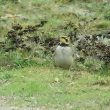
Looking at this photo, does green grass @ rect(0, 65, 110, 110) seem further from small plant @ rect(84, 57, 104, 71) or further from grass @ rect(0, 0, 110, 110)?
small plant @ rect(84, 57, 104, 71)

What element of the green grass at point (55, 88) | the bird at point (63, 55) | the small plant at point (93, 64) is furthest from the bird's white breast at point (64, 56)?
the small plant at point (93, 64)

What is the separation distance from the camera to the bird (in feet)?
40.0

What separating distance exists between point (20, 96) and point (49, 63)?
7.97 ft

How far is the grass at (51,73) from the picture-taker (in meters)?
10.1

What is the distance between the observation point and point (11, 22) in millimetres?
15594

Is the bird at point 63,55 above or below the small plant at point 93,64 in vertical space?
above

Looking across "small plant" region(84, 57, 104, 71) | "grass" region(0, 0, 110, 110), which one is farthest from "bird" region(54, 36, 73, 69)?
"small plant" region(84, 57, 104, 71)

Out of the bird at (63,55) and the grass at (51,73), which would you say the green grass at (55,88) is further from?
the bird at (63,55)

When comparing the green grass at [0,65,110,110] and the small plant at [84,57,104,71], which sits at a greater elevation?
the green grass at [0,65,110,110]

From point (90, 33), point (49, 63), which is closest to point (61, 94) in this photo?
point (49, 63)

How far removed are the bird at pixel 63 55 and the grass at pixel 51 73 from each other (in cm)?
16

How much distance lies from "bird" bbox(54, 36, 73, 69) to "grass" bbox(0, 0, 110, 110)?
16cm

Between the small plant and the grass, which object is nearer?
the grass

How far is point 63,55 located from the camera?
40.3ft
